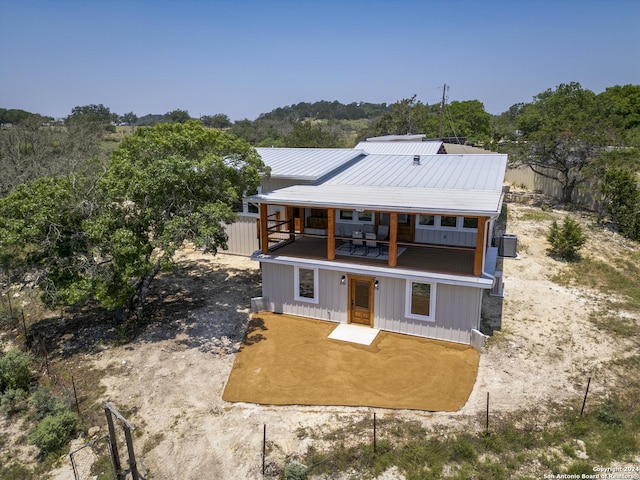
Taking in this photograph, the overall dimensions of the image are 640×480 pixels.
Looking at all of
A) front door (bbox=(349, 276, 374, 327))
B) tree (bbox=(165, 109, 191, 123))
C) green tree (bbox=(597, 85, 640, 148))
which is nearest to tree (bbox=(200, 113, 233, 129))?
tree (bbox=(165, 109, 191, 123))

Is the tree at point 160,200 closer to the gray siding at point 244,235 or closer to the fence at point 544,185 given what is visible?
the gray siding at point 244,235

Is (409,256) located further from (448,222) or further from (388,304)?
(448,222)

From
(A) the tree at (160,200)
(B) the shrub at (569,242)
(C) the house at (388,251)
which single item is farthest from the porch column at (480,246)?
(B) the shrub at (569,242)

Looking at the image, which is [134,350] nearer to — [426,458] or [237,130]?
[426,458]

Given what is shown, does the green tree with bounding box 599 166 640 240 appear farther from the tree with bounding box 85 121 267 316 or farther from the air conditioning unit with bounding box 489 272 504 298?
the tree with bounding box 85 121 267 316

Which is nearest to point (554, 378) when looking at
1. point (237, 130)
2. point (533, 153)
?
point (533, 153)

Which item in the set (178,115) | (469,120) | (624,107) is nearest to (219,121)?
(178,115)
